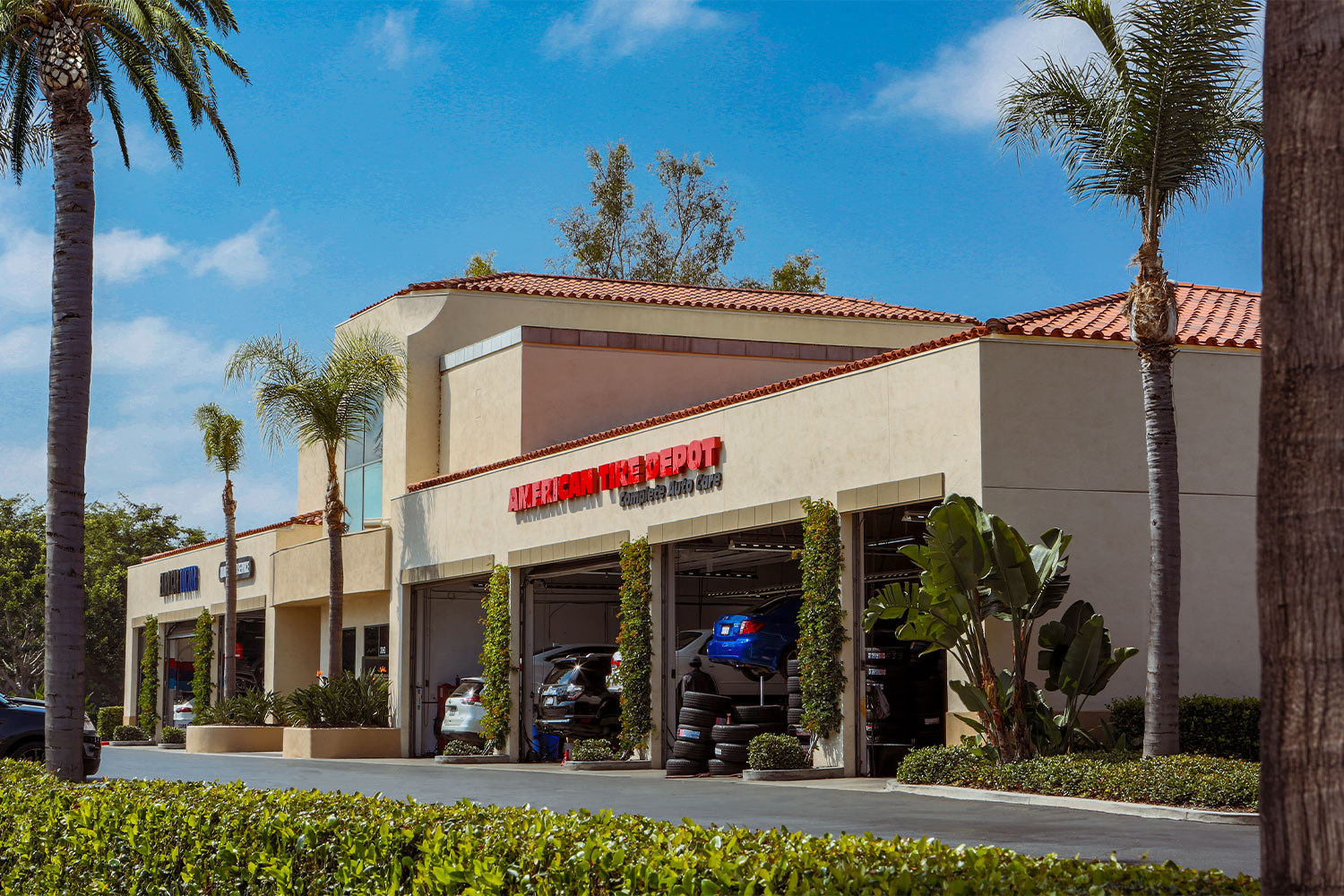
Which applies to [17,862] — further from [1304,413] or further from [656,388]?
[656,388]

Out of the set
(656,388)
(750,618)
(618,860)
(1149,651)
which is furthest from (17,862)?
(656,388)

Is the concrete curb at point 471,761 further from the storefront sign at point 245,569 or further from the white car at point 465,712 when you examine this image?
the storefront sign at point 245,569

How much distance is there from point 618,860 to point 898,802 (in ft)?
31.7

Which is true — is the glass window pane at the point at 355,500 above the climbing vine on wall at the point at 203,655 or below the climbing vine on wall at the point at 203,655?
above

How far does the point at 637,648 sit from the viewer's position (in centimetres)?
2419

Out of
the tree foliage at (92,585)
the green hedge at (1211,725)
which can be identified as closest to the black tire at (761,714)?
the green hedge at (1211,725)

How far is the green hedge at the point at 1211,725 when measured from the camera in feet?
55.8

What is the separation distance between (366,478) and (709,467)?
54.9 feet

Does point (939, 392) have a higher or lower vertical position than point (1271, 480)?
higher

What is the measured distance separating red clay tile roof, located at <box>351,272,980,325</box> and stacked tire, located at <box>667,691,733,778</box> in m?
14.8

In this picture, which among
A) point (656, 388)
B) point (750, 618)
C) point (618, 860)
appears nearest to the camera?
point (618, 860)

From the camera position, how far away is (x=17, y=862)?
35.4ft

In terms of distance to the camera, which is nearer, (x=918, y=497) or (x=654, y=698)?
(x=918, y=497)

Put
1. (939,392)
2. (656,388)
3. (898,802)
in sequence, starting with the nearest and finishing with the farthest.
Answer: (898,802)
(939,392)
(656,388)
